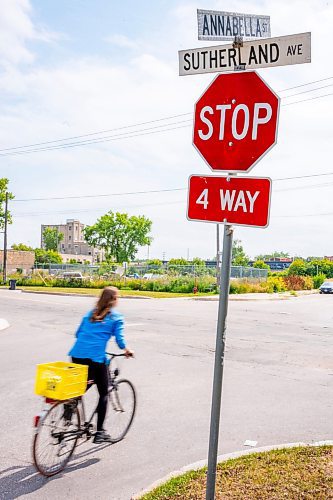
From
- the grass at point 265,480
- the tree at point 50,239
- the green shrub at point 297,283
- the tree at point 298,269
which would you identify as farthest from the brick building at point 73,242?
the grass at point 265,480

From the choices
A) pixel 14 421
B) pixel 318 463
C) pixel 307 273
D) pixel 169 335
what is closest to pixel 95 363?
pixel 14 421

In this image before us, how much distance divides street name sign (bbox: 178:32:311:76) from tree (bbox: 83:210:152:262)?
102535 millimetres

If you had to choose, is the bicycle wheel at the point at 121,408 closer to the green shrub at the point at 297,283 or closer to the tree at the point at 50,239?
the green shrub at the point at 297,283

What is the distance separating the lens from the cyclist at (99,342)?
5555mm

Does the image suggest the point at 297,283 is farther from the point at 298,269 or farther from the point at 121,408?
the point at 121,408

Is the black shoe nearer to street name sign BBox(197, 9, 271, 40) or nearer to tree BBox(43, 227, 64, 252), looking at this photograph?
street name sign BBox(197, 9, 271, 40)

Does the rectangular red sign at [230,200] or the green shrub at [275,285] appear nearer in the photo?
the rectangular red sign at [230,200]

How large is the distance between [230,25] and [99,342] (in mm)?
3159

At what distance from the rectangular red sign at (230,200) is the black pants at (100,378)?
244 centimetres

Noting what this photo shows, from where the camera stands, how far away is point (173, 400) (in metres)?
7.72

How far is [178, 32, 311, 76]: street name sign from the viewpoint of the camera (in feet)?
11.8

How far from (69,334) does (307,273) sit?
5645 centimetres

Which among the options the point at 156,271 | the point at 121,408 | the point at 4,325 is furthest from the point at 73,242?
the point at 121,408

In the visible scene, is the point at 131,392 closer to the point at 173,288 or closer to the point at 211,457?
the point at 211,457
